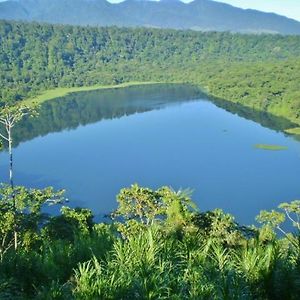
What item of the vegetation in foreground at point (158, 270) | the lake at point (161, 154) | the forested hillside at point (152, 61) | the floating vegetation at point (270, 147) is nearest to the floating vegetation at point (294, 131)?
the lake at point (161, 154)

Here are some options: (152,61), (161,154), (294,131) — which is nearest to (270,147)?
(294,131)

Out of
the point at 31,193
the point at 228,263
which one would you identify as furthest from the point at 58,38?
the point at 228,263

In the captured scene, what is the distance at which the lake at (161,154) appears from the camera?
43688 mm

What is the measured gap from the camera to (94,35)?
6363 inches

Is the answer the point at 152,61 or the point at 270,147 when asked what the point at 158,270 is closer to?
the point at 270,147

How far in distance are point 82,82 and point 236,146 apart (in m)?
68.6

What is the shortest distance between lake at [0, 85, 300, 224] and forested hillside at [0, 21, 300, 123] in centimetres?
725

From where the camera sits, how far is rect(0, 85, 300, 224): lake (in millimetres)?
43688

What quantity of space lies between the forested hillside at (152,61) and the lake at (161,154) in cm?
725

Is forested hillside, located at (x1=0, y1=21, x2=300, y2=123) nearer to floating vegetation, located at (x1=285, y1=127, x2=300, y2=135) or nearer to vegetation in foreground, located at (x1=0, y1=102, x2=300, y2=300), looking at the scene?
floating vegetation, located at (x1=285, y1=127, x2=300, y2=135)

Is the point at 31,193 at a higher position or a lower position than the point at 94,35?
higher

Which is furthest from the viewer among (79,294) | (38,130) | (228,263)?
(38,130)

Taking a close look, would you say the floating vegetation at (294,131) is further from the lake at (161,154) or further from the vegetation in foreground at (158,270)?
the vegetation in foreground at (158,270)

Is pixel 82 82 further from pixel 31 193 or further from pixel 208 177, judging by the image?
pixel 31 193
